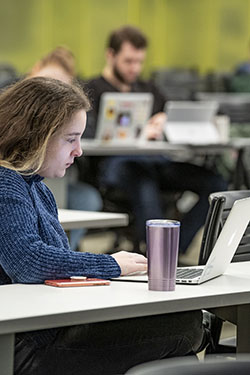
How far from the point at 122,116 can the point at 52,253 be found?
3559mm

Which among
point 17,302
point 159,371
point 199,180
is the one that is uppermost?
point 159,371

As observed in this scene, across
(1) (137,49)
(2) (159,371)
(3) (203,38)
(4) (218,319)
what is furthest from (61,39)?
(2) (159,371)

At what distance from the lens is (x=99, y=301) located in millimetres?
1840

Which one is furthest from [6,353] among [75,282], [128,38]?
[128,38]

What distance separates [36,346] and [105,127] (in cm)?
370

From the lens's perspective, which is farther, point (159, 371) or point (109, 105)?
point (109, 105)

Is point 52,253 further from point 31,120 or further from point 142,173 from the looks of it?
point 142,173

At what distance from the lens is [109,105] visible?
549 centimetres

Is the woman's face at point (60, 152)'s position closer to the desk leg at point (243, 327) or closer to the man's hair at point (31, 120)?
the man's hair at point (31, 120)

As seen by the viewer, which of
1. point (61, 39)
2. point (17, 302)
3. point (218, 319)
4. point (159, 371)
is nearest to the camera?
point (159, 371)

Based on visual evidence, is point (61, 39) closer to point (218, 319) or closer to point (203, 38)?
point (203, 38)

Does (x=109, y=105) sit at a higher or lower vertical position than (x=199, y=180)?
higher

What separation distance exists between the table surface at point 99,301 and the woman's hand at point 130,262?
0.08 metres

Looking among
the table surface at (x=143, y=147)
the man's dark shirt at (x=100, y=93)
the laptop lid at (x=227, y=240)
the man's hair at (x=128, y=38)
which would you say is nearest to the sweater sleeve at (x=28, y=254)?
the laptop lid at (x=227, y=240)
